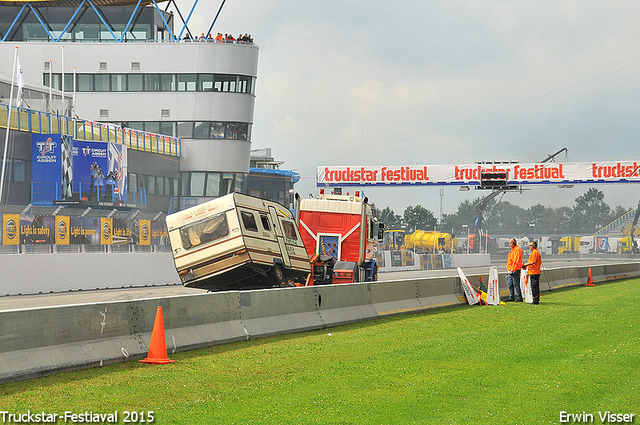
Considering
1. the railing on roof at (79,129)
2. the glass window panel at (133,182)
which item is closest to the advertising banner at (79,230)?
the railing on roof at (79,129)

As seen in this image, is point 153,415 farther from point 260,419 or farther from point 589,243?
point 589,243

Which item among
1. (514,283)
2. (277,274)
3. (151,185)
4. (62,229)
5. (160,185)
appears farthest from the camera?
(160,185)

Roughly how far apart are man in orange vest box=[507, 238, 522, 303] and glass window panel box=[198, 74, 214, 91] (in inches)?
1693

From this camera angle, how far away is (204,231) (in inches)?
754

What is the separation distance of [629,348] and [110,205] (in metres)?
41.5

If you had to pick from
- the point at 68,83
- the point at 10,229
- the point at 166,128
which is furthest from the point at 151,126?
the point at 10,229

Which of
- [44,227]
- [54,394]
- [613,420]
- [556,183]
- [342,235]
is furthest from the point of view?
[556,183]

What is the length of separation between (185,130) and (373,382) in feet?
179

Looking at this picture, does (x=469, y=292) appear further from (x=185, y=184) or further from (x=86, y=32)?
(x=86, y=32)

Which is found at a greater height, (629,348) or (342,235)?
(342,235)

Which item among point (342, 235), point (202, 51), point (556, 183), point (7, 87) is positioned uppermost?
point (202, 51)

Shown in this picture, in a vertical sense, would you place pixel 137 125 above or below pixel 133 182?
above

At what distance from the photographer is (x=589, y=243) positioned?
8288 cm

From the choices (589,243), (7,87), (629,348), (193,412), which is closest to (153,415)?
(193,412)
